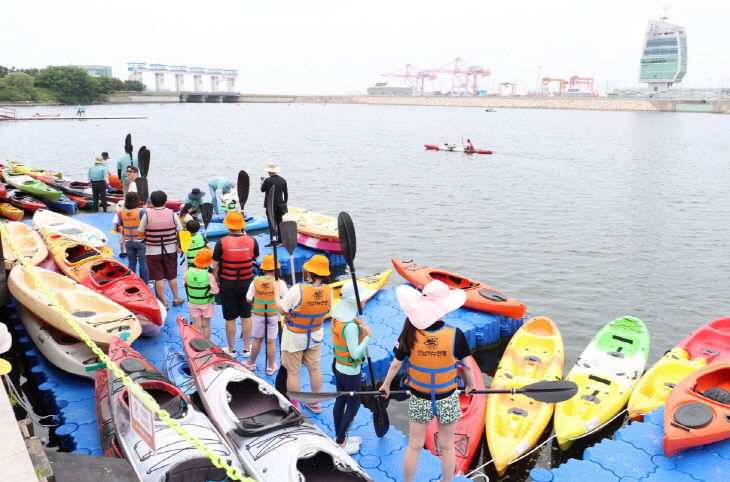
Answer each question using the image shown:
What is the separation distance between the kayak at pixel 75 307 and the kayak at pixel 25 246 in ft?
2.46

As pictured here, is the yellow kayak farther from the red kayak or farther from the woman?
the red kayak

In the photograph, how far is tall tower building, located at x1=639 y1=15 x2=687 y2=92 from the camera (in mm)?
134250

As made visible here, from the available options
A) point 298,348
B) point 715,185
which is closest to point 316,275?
point 298,348

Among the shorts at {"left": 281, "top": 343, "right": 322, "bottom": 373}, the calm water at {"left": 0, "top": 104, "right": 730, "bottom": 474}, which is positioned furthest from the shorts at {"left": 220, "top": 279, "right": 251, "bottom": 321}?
the calm water at {"left": 0, "top": 104, "right": 730, "bottom": 474}

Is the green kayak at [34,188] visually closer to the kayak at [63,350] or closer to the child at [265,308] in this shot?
the kayak at [63,350]

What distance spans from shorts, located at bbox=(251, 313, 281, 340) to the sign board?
8.94 ft

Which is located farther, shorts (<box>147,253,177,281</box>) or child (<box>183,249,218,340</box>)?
shorts (<box>147,253,177,281</box>)

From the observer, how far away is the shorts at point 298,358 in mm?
5648

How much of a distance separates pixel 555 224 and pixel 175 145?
111 feet

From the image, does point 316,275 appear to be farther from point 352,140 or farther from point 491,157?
point 352,140

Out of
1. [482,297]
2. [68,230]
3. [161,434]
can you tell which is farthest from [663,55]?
[161,434]

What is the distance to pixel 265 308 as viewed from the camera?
627 centimetres

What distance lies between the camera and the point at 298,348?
5570mm

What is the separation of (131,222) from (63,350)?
97.2 inches
